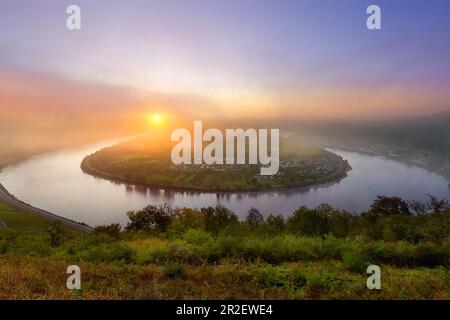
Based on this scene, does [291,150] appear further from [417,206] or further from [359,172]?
[417,206]

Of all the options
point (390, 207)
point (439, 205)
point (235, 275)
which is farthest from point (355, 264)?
point (390, 207)

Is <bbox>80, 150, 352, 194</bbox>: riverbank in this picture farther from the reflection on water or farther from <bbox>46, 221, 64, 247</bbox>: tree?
<bbox>46, 221, 64, 247</bbox>: tree

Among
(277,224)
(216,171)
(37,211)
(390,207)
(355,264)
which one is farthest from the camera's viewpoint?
(216,171)

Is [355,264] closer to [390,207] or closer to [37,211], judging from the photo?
[390,207]

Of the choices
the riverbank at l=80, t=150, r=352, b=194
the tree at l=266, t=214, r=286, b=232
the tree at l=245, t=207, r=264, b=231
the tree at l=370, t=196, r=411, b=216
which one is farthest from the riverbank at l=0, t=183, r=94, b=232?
the tree at l=370, t=196, r=411, b=216

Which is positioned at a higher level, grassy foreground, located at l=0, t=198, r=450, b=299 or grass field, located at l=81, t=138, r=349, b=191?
grassy foreground, located at l=0, t=198, r=450, b=299

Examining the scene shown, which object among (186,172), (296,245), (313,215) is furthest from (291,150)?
(296,245)

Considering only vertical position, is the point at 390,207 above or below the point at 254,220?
above

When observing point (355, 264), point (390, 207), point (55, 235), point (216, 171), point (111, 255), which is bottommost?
point (216, 171)

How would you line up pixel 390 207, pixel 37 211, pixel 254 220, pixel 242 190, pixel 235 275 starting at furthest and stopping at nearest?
pixel 242 190, pixel 37 211, pixel 254 220, pixel 390 207, pixel 235 275

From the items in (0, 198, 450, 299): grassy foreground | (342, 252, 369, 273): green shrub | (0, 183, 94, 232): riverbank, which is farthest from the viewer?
(0, 183, 94, 232): riverbank
